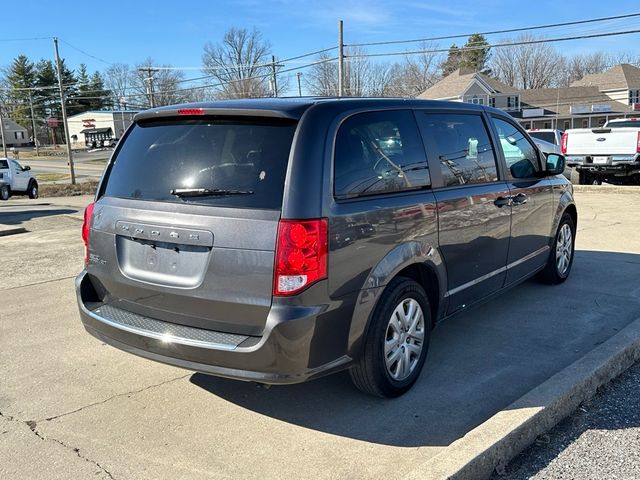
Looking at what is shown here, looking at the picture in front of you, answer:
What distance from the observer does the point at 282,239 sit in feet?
9.59

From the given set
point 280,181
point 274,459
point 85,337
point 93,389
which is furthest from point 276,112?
point 85,337

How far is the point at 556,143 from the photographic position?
21812mm

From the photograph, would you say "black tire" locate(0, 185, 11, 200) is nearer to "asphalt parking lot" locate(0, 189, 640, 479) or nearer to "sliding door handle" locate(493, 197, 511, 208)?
"asphalt parking lot" locate(0, 189, 640, 479)

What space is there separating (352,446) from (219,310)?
1024mm

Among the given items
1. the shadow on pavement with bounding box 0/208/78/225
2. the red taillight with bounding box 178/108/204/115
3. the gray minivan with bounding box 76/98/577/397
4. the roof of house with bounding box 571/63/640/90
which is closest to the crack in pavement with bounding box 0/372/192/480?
the gray minivan with bounding box 76/98/577/397

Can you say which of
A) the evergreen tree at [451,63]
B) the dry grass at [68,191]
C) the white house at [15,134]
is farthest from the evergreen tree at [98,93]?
the dry grass at [68,191]

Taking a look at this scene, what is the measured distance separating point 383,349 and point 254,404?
895 millimetres

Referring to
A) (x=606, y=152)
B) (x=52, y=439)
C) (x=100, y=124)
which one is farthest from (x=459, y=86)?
(x=100, y=124)

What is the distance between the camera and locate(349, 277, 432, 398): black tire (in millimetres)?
3369

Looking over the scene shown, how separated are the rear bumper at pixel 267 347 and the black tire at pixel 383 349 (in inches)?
8.2

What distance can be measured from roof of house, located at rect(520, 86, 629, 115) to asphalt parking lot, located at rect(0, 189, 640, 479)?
2559 inches

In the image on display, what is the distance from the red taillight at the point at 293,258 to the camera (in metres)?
2.92

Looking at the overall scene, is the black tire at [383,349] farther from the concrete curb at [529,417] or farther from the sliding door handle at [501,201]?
the sliding door handle at [501,201]

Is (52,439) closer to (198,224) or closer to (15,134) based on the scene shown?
(198,224)
